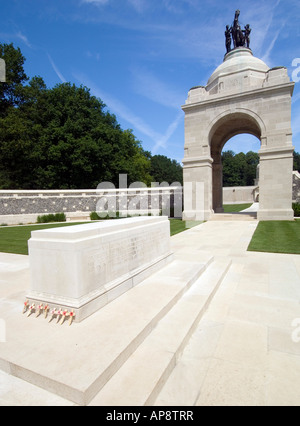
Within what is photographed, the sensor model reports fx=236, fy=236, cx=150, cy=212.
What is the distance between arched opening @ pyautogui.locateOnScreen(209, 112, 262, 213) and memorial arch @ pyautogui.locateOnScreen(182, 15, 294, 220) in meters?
0.08

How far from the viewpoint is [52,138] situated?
2592 cm

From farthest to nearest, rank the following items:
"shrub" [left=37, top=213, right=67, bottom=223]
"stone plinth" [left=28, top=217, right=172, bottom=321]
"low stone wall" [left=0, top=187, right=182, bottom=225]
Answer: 1. "shrub" [left=37, top=213, right=67, bottom=223]
2. "low stone wall" [left=0, top=187, right=182, bottom=225]
3. "stone plinth" [left=28, top=217, right=172, bottom=321]

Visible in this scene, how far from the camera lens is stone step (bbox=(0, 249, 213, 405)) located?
2211mm

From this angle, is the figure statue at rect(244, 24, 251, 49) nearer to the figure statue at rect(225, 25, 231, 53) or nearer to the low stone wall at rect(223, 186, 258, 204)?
the figure statue at rect(225, 25, 231, 53)

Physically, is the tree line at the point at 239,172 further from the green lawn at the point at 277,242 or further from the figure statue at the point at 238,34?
the green lawn at the point at 277,242

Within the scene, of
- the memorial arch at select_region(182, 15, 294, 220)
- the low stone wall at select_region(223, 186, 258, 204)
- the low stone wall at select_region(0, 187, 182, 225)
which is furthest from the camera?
the low stone wall at select_region(223, 186, 258, 204)

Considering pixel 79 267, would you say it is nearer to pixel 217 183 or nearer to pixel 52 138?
pixel 217 183

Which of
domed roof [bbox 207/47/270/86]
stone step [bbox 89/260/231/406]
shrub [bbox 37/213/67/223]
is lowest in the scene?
stone step [bbox 89/260/231/406]

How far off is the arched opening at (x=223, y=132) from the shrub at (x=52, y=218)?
13.8 metres

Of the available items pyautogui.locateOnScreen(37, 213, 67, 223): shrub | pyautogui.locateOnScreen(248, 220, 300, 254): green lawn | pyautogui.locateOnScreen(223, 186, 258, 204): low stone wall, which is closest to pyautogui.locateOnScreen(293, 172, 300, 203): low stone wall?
pyautogui.locateOnScreen(248, 220, 300, 254): green lawn

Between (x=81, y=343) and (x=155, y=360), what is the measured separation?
874 millimetres

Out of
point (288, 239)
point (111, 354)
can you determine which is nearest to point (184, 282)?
point (111, 354)

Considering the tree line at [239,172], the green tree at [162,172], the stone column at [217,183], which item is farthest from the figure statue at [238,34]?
the tree line at [239,172]
